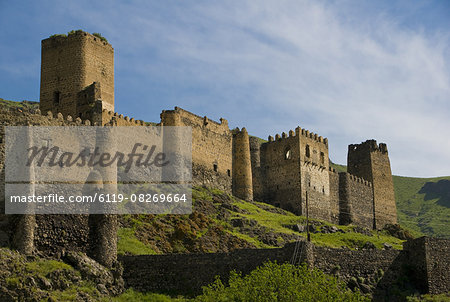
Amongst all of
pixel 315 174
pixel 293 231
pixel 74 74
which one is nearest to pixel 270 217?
pixel 293 231

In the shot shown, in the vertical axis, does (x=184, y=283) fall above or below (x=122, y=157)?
below

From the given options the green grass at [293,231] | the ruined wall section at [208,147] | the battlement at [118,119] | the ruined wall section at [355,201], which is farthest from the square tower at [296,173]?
the battlement at [118,119]

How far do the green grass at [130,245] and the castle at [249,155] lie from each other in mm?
10203

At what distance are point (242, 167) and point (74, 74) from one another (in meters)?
19.6

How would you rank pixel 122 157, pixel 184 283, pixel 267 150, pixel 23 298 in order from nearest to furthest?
1. pixel 23 298
2. pixel 184 283
3. pixel 122 157
4. pixel 267 150

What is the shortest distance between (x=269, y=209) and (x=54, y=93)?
22.6m

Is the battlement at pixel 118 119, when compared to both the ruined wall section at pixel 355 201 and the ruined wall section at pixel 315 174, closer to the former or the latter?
the ruined wall section at pixel 315 174

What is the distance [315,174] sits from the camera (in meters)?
70.8

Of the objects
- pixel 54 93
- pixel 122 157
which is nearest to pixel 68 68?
pixel 54 93

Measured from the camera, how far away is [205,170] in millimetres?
60938

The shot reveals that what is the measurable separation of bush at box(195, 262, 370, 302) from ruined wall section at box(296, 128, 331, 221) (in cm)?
3339

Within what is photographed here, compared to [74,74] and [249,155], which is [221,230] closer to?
[74,74]

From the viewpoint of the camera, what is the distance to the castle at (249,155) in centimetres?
5291

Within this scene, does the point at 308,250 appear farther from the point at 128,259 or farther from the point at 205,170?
the point at 205,170
